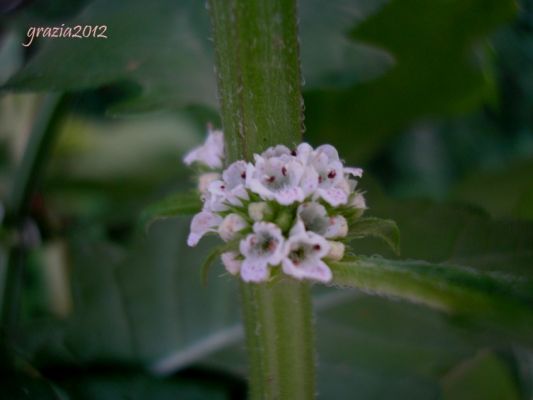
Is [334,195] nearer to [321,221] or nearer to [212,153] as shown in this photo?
[321,221]

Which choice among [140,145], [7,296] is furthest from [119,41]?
[140,145]

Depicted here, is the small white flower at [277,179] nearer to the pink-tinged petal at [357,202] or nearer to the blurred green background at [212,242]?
the pink-tinged petal at [357,202]

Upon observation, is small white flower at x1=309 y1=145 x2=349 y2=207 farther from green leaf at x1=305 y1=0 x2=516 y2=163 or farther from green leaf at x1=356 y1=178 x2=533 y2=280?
green leaf at x1=305 y1=0 x2=516 y2=163

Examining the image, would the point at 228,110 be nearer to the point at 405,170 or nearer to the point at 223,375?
the point at 223,375

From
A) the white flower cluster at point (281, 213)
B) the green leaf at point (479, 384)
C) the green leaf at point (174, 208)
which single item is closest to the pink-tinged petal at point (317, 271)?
the white flower cluster at point (281, 213)

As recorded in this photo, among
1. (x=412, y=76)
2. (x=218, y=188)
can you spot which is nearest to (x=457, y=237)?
(x=218, y=188)

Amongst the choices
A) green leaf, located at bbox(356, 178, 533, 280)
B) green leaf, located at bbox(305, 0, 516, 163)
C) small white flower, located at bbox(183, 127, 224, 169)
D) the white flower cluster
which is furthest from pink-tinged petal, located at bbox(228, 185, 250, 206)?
green leaf, located at bbox(305, 0, 516, 163)
